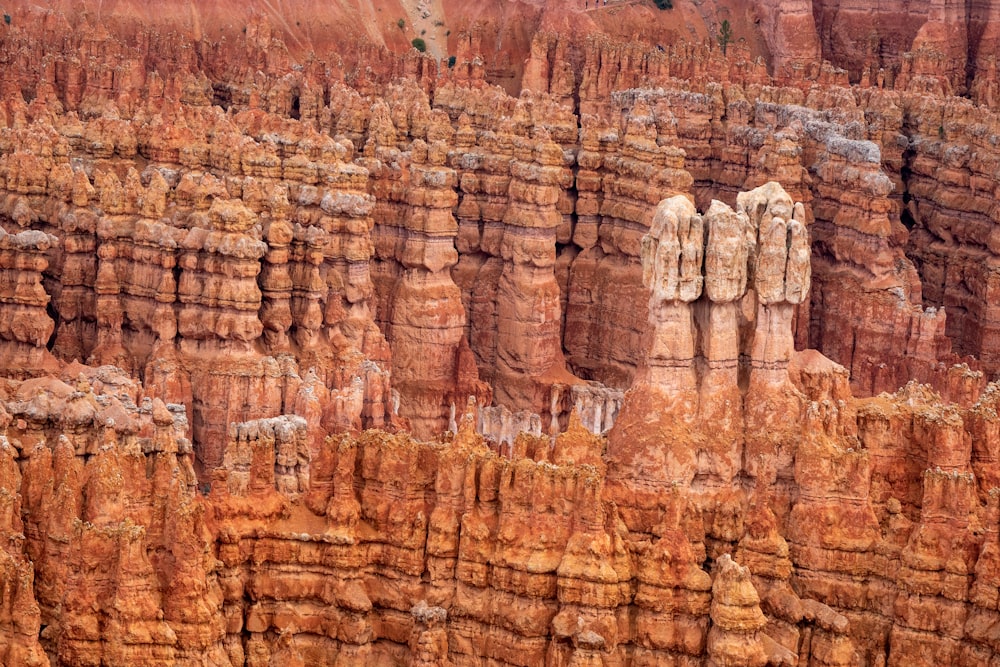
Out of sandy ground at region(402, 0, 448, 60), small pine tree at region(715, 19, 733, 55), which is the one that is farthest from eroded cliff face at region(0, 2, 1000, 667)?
small pine tree at region(715, 19, 733, 55)

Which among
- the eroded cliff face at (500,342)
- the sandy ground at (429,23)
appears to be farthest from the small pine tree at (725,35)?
the sandy ground at (429,23)

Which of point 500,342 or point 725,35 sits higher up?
point 725,35

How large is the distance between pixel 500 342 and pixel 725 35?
29.5 metres

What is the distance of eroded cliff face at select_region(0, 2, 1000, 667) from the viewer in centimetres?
4453

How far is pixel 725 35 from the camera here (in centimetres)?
10100

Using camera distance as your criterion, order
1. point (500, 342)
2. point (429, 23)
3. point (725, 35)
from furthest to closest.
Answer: point (429, 23) → point (725, 35) → point (500, 342)

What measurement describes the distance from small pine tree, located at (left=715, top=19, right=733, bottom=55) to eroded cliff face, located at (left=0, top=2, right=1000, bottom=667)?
103 cm

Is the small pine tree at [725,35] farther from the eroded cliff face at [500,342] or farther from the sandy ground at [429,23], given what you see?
the sandy ground at [429,23]

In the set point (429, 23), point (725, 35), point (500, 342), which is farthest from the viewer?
point (429, 23)

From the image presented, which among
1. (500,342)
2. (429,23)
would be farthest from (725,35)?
(500,342)

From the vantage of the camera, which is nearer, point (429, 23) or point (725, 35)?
point (725, 35)

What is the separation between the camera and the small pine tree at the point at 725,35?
100562mm

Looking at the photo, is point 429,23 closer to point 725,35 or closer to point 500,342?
point 725,35

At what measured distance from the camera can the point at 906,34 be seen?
98312mm
